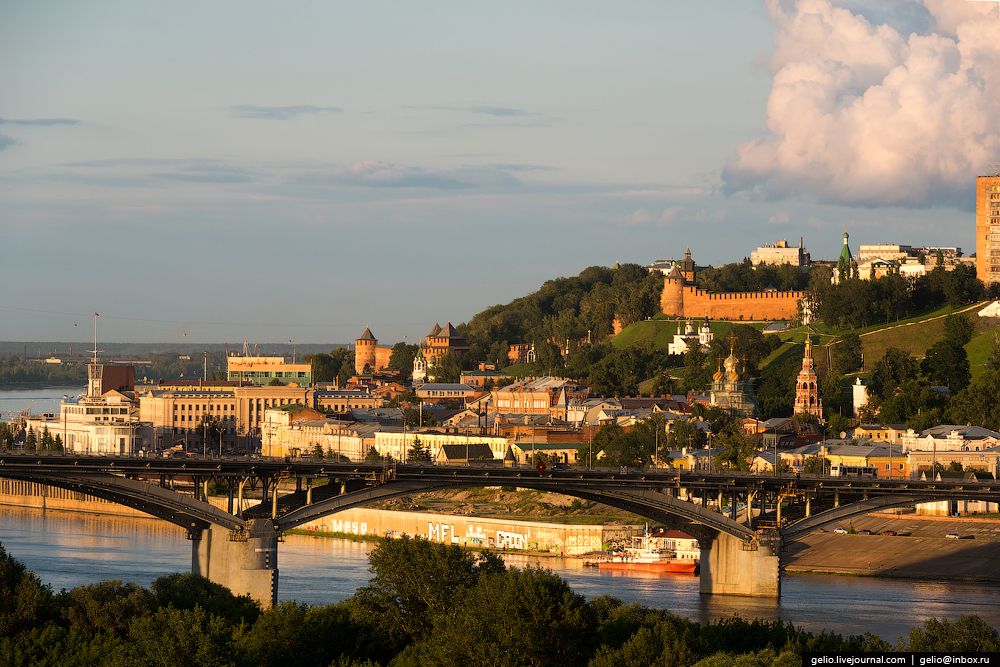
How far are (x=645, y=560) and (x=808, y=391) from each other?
120 feet

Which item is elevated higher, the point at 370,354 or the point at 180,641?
the point at 370,354

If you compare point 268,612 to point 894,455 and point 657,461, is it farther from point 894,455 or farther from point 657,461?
point 894,455

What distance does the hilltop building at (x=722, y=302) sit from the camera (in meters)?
121

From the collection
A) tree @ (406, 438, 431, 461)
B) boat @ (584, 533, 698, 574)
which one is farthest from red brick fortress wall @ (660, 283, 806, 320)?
boat @ (584, 533, 698, 574)

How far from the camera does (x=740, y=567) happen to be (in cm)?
4675

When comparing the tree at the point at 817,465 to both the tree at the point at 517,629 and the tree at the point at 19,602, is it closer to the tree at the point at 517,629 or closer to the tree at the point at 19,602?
the tree at the point at 517,629

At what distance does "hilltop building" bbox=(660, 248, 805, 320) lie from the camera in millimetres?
121125

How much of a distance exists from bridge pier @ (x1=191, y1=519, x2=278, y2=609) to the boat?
16.5 m

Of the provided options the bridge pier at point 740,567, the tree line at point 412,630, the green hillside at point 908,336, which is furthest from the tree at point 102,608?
the green hillside at point 908,336

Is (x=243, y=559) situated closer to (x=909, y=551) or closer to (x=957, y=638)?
(x=957, y=638)

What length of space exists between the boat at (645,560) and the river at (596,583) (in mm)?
1011

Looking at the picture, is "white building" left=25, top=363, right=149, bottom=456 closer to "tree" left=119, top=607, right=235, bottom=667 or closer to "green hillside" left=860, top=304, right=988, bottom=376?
"green hillside" left=860, top=304, right=988, bottom=376

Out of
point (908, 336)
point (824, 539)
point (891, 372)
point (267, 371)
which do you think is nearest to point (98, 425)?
point (267, 371)

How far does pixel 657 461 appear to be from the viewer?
67.3 meters
